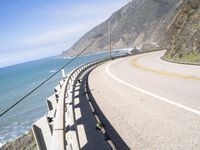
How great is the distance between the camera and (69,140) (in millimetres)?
5859

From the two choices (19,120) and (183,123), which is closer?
(183,123)

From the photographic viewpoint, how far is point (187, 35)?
89.8 feet

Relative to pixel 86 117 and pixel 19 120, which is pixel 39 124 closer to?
pixel 86 117

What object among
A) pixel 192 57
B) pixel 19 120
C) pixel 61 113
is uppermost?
pixel 61 113

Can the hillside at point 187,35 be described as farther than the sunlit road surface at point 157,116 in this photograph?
Yes

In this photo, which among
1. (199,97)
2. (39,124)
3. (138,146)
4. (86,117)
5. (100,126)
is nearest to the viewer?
(39,124)

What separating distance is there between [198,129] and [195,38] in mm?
20049

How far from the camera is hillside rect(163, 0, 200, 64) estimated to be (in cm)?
2509

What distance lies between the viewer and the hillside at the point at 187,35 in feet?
82.3

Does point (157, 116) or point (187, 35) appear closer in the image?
point (157, 116)

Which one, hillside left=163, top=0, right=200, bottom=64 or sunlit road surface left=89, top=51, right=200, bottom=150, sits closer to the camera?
sunlit road surface left=89, top=51, right=200, bottom=150

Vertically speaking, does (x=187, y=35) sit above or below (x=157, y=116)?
above

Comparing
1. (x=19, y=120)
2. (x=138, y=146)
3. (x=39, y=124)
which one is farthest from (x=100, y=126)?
(x=19, y=120)

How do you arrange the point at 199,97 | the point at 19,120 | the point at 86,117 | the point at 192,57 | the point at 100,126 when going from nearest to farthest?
the point at 100,126
the point at 86,117
the point at 199,97
the point at 192,57
the point at 19,120
